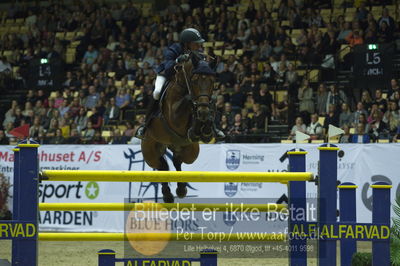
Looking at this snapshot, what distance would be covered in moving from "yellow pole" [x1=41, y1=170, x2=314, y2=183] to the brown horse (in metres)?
1.48

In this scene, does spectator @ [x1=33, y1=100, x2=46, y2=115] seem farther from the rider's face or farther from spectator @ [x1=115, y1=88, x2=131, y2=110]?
the rider's face

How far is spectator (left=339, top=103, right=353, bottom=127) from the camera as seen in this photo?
1386 cm

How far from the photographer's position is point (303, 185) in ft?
19.8

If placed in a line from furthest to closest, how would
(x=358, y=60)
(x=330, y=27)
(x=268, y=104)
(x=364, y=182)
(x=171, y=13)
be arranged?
(x=171, y=13)
(x=330, y=27)
(x=268, y=104)
(x=358, y=60)
(x=364, y=182)

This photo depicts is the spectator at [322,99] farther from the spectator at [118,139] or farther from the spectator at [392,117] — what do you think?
the spectator at [118,139]

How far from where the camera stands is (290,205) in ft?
19.3

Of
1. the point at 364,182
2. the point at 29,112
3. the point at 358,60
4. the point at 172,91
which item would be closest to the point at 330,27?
the point at 358,60

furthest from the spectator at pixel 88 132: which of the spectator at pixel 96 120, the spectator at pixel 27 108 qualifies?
the spectator at pixel 27 108

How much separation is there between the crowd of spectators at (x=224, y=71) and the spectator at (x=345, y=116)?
20mm

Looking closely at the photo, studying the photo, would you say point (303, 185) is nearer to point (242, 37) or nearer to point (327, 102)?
point (327, 102)

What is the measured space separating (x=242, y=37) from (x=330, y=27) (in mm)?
2628

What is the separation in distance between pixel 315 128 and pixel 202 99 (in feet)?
24.5

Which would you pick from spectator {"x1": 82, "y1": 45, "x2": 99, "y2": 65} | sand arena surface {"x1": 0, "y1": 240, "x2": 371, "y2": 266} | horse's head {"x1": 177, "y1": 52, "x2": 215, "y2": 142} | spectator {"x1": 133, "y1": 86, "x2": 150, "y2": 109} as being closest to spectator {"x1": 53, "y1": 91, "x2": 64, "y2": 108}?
spectator {"x1": 82, "y1": 45, "x2": 99, "y2": 65}

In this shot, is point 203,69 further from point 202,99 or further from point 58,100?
point 58,100
